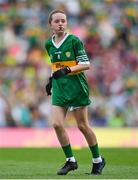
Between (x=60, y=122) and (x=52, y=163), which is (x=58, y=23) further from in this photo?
(x=52, y=163)

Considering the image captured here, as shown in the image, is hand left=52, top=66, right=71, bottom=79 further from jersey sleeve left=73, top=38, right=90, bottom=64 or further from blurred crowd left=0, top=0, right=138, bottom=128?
blurred crowd left=0, top=0, right=138, bottom=128

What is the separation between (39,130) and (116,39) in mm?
5589

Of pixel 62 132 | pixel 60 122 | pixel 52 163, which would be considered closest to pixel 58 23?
pixel 60 122

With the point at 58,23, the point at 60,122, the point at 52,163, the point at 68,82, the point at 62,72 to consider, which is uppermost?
the point at 58,23

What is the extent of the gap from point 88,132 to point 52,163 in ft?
12.1

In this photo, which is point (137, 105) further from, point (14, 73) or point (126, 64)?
point (14, 73)

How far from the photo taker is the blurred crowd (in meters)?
22.1

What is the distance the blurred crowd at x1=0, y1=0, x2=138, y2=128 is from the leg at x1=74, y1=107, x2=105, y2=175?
11425 millimetres

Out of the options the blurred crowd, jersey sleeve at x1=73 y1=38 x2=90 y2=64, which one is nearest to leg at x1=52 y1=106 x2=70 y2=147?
jersey sleeve at x1=73 y1=38 x2=90 y2=64

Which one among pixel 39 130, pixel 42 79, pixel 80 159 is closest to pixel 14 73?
pixel 42 79

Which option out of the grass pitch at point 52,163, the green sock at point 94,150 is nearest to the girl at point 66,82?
the green sock at point 94,150

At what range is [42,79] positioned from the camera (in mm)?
22688

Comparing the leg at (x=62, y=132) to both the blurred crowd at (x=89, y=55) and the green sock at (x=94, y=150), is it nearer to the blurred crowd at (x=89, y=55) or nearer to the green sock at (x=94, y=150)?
the green sock at (x=94, y=150)

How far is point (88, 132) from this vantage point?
992 centimetres
